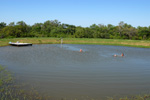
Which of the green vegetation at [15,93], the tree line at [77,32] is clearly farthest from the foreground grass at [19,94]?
the tree line at [77,32]

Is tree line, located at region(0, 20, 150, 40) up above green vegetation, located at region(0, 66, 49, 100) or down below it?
above

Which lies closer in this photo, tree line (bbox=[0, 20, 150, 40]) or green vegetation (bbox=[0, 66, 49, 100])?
green vegetation (bbox=[0, 66, 49, 100])

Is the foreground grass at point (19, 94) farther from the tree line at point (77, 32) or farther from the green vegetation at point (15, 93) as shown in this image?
the tree line at point (77, 32)

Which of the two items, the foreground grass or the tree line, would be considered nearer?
the foreground grass

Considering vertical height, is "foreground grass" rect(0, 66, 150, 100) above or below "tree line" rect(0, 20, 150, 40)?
below

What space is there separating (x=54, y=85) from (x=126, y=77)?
5.31 meters

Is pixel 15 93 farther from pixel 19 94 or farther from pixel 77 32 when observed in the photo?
pixel 77 32

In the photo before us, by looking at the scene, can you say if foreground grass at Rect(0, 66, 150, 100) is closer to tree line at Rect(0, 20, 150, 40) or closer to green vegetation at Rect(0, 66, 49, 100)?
green vegetation at Rect(0, 66, 49, 100)

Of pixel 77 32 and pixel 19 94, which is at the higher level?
pixel 77 32

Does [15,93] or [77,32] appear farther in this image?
[77,32]

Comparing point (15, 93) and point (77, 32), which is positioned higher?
point (77, 32)

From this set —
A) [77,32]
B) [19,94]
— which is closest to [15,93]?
[19,94]

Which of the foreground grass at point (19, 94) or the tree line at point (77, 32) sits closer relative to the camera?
the foreground grass at point (19, 94)

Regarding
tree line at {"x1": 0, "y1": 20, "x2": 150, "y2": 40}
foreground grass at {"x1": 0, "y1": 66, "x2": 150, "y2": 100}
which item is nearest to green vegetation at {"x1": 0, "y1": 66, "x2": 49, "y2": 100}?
foreground grass at {"x1": 0, "y1": 66, "x2": 150, "y2": 100}
